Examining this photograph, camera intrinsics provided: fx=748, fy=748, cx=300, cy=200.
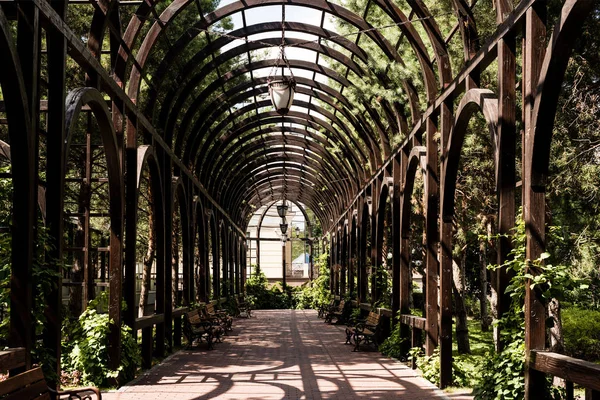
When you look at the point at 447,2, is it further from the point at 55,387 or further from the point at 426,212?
the point at 55,387

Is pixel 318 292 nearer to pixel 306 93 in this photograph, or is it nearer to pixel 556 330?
pixel 306 93

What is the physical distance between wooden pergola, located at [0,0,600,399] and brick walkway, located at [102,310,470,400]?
26.1 inches

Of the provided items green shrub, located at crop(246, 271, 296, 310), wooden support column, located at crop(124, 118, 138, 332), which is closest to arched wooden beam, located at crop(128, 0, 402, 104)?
wooden support column, located at crop(124, 118, 138, 332)

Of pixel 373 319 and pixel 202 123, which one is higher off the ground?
pixel 202 123

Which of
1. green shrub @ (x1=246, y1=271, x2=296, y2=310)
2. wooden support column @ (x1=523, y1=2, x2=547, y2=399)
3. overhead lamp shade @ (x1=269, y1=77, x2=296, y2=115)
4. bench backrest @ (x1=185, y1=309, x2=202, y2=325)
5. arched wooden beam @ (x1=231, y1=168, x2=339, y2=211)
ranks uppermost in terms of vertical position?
arched wooden beam @ (x1=231, y1=168, x2=339, y2=211)

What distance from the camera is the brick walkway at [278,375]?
360 inches

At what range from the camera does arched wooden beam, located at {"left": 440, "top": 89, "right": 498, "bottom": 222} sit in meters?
7.27

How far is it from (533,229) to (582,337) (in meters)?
9.85

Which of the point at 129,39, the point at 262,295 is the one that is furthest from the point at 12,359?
the point at 262,295

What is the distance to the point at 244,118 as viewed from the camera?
72.5 ft

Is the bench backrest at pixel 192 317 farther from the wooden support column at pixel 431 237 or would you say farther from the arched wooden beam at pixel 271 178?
the arched wooden beam at pixel 271 178

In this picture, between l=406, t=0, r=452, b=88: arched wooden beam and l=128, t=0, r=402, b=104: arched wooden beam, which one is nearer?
l=406, t=0, r=452, b=88: arched wooden beam

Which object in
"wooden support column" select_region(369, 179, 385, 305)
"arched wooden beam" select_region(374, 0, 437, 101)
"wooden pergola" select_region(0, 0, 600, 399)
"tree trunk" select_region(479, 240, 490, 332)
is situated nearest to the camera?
"wooden pergola" select_region(0, 0, 600, 399)

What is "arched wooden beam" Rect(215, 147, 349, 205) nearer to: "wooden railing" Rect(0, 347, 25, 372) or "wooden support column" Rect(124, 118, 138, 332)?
"wooden support column" Rect(124, 118, 138, 332)
